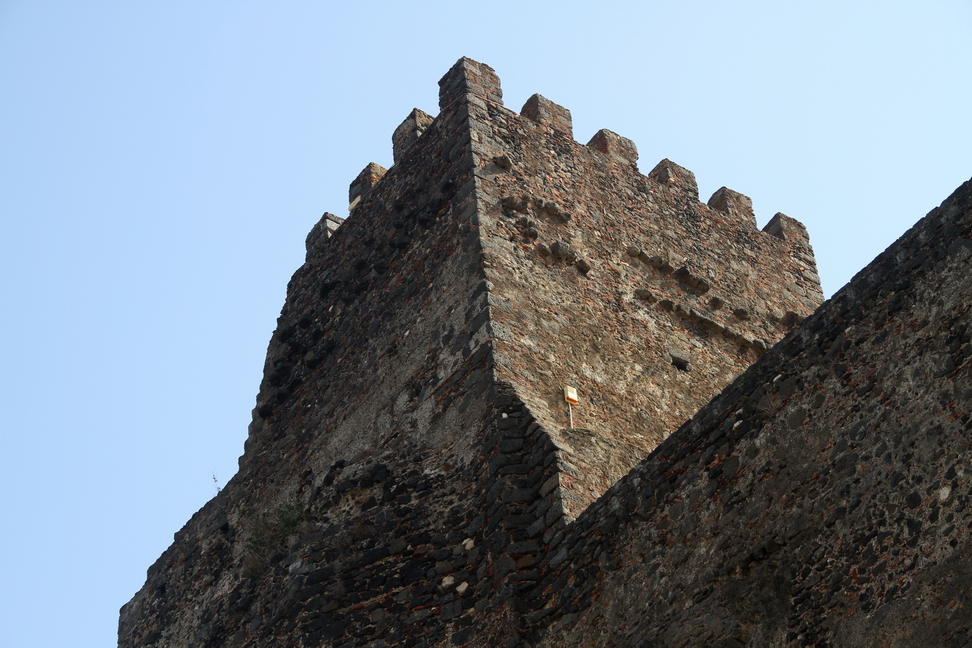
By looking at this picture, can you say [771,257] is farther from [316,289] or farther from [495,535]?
[495,535]

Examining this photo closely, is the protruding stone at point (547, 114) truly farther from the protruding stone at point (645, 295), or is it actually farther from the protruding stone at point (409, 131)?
the protruding stone at point (645, 295)

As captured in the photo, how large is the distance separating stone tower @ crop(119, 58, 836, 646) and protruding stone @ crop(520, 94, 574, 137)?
0.03 m

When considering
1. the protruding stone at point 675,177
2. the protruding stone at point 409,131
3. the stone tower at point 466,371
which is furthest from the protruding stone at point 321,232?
the protruding stone at point 675,177

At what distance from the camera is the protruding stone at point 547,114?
13039mm

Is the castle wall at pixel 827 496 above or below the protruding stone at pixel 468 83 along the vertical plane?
below

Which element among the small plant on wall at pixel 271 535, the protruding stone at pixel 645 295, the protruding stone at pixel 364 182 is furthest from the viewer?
the protruding stone at pixel 364 182

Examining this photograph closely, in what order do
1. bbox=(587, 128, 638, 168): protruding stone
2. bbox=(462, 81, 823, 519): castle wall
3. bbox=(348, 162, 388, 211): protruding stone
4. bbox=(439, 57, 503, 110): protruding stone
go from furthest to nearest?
bbox=(348, 162, 388, 211): protruding stone, bbox=(587, 128, 638, 168): protruding stone, bbox=(439, 57, 503, 110): protruding stone, bbox=(462, 81, 823, 519): castle wall

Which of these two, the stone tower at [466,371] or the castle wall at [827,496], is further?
the stone tower at [466,371]

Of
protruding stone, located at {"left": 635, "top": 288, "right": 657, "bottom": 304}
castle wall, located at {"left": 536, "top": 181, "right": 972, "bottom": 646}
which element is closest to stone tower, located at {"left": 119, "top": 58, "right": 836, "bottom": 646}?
protruding stone, located at {"left": 635, "top": 288, "right": 657, "bottom": 304}

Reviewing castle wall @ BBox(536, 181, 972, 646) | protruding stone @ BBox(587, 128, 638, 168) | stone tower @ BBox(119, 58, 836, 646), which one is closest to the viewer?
castle wall @ BBox(536, 181, 972, 646)

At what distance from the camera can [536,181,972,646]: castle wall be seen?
592cm

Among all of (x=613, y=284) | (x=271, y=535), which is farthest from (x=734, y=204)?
(x=271, y=535)

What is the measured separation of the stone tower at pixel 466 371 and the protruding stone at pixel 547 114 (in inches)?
1.0

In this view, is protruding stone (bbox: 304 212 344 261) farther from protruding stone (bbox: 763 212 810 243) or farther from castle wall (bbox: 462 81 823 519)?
protruding stone (bbox: 763 212 810 243)
